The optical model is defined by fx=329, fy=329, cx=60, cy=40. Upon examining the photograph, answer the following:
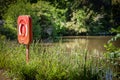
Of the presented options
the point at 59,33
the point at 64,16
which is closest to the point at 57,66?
the point at 59,33

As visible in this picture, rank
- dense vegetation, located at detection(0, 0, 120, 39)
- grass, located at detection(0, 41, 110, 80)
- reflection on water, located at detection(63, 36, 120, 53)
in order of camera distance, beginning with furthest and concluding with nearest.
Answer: dense vegetation, located at detection(0, 0, 120, 39) → reflection on water, located at detection(63, 36, 120, 53) → grass, located at detection(0, 41, 110, 80)

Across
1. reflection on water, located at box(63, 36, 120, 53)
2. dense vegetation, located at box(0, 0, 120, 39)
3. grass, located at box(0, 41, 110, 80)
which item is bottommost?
reflection on water, located at box(63, 36, 120, 53)

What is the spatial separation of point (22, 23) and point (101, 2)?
27419mm

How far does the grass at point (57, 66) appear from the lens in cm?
588

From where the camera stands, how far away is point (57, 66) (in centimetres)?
612

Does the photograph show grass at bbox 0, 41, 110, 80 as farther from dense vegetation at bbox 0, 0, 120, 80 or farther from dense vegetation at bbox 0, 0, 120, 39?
dense vegetation at bbox 0, 0, 120, 39

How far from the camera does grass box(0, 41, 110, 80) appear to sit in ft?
19.3

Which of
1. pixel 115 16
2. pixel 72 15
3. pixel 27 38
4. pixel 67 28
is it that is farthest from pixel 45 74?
pixel 115 16

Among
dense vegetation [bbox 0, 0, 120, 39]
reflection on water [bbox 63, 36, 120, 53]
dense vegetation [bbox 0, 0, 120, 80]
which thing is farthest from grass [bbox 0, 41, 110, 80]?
dense vegetation [bbox 0, 0, 120, 39]

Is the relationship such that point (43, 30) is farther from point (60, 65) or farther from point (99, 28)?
point (60, 65)

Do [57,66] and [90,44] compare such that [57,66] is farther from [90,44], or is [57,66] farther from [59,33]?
[59,33]

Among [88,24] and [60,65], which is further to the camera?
[88,24]

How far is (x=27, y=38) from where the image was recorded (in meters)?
6.88

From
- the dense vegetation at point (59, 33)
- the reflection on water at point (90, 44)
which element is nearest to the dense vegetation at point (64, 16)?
the dense vegetation at point (59, 33)
